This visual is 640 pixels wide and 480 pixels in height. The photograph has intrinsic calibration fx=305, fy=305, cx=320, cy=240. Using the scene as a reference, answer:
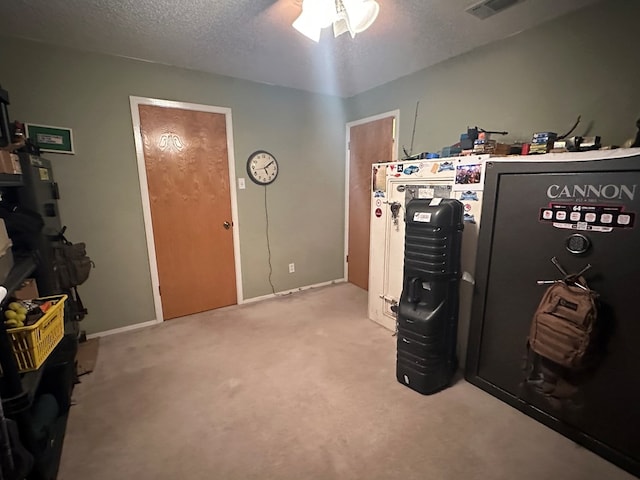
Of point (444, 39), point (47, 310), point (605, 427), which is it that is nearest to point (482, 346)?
point (605, 427)

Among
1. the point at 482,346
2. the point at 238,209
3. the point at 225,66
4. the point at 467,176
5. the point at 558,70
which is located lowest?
the point at 482,346

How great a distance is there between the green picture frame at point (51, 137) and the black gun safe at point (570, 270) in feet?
10.1

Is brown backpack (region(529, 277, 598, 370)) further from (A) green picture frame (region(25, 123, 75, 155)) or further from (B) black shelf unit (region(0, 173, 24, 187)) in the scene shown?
(A) green picture frame (region(25, 123, 75, 155))

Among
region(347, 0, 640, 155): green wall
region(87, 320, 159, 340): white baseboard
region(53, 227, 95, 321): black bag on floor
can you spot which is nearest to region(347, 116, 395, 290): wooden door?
region(347, 0, 640, 155): green wall

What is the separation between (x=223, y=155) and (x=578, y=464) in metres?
3.38

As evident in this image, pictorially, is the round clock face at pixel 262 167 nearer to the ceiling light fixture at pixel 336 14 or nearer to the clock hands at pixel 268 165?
the clock hands at pixel 268 165

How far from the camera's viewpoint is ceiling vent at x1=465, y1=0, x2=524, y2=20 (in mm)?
1790

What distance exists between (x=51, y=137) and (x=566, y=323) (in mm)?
3576

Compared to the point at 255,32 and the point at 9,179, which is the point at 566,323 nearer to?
the point at 255,32

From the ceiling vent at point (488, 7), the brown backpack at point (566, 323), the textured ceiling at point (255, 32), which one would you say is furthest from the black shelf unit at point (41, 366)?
the ceiling vent at point (488, 7)

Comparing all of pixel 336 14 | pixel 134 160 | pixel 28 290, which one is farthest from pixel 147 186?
pixel 336 14

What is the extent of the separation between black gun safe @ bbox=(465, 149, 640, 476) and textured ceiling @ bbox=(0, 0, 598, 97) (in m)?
1.05

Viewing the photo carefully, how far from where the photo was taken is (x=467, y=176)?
201 cm

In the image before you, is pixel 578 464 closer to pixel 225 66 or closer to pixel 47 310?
pixel 47 310
